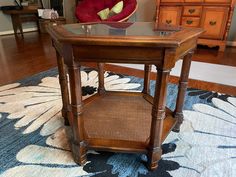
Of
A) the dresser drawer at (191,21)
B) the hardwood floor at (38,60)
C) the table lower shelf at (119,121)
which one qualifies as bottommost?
the hardwood floor at (38,60)

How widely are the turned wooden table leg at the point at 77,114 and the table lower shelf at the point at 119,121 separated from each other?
50mm

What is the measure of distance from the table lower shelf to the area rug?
97mm

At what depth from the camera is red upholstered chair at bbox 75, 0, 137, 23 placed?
8.74ft

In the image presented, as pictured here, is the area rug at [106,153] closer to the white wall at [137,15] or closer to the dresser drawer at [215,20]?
the dresser drawer at [215,20]

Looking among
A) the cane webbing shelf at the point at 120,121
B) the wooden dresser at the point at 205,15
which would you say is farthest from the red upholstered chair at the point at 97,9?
the cane webbing shelf at the point at 120,121

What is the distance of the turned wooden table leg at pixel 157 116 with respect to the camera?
74cm

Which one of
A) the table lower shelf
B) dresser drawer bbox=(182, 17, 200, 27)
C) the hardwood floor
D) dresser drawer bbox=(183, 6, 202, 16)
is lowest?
the hardwood floor

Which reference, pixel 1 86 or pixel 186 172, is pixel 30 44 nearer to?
pixel 1 86

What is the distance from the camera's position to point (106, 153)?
1.01m

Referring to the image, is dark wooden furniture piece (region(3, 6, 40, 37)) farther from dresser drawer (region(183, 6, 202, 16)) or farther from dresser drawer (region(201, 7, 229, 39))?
dresser drawer (region(201, 7, 229, 39))

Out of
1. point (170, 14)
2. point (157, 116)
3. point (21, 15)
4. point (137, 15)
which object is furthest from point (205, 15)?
point (21, 15)

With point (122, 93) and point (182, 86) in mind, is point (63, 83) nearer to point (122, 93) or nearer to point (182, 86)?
point (122, 93)

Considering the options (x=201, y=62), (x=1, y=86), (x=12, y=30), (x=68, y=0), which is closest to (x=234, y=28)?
(x=201, y=62)

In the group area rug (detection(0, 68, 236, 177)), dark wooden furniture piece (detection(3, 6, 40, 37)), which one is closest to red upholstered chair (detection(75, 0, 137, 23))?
area rug (detection(0, 68, 236, 177))
